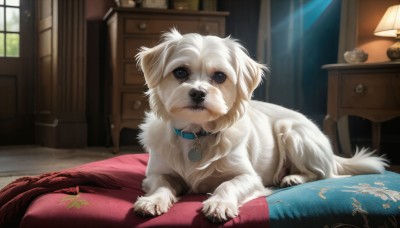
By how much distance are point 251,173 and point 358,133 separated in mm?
2817

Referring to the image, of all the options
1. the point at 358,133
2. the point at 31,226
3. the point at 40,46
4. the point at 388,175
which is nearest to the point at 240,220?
the point at 31,226

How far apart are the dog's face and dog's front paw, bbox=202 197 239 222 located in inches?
12.0

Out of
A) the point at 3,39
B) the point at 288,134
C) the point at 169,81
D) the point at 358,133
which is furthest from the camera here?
the point at 3,39

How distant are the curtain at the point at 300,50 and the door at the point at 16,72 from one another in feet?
8.25

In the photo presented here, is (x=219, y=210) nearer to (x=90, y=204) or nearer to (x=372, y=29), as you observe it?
(x=90, y=204)

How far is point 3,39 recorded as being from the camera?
4727mm

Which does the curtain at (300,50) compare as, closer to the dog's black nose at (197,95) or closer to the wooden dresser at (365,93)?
the wooden dresser at (365,93)

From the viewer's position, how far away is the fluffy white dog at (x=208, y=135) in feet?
5.19

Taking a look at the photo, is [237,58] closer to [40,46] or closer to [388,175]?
[388,175]

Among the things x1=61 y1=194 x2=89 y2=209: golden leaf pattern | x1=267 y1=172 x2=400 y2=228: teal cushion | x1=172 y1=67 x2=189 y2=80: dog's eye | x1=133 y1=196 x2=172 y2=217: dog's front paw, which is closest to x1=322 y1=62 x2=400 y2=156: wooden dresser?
x1=267 y1=172 x2=400 y2=228: teal cushion

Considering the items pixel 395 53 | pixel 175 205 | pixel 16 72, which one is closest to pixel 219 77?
pixel 175 205

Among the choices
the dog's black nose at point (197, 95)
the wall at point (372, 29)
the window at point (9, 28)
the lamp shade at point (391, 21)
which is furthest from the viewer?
the window at point (9, 28)

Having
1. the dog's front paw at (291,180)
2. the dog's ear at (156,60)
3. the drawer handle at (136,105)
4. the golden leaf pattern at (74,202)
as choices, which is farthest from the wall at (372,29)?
the golden leaf pattern at (74,202)

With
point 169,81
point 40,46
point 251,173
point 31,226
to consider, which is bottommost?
point 31,226
